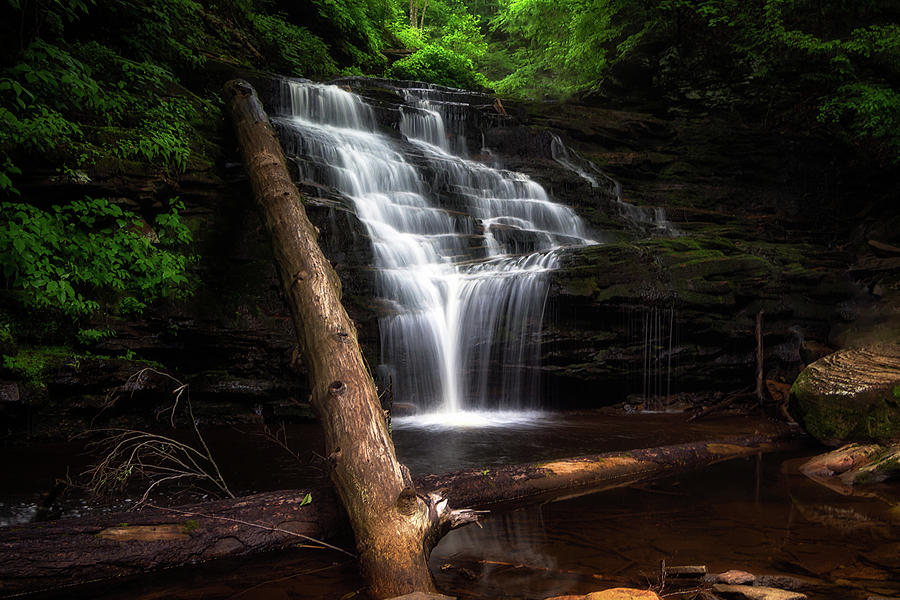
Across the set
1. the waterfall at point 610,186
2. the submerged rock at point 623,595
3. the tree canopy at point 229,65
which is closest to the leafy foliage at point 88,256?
the tree canopy at point 229,65

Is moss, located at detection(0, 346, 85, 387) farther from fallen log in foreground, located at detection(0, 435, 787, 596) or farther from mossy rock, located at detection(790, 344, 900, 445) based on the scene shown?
mossy rock, located at detection(790, 344, 900, 445)

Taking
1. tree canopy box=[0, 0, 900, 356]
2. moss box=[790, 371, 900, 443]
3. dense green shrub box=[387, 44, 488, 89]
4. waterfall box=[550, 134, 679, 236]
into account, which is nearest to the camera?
moss box=[790, 371, 900, 443]

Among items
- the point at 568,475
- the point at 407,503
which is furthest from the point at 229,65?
the point at 407,503

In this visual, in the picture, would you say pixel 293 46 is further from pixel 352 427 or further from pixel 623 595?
pixel 623 595

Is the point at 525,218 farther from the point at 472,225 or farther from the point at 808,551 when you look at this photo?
the point at 808,551

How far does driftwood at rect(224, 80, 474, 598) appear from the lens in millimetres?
2225

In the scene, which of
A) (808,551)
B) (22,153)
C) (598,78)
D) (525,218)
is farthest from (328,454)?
(598,78)

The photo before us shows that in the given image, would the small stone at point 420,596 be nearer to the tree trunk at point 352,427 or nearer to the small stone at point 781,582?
the tree trunk at point 352,427

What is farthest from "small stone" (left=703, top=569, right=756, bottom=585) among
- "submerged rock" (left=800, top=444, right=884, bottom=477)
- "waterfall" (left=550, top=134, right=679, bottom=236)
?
"waterfall" (left=550, top=134, right=679, bottom=236)

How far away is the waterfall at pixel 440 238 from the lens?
24.8 feet

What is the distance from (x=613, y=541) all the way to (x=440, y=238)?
7245 millimetres

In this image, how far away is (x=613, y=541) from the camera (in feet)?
9.41

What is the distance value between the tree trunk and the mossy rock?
15.8 feet

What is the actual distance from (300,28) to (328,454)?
15732mm
